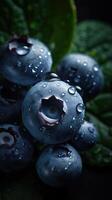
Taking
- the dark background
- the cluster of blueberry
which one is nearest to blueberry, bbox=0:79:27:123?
the cluster of blueberry

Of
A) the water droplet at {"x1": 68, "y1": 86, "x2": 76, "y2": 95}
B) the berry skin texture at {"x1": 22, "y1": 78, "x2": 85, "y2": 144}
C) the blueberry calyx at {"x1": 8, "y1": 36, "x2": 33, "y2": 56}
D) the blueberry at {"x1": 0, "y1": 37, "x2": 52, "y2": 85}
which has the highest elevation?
the blueberry calyx at {"x1": 8, "y1": 36, "x2": 33, "y2": 56}

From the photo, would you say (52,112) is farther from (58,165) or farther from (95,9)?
(95,9)

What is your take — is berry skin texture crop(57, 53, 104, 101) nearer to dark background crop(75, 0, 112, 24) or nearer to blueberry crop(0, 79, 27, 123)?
blueberry crop(0, 79, 27, 123)

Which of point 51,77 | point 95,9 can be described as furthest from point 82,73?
point 95,9

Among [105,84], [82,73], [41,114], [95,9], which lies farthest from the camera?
[95,9]

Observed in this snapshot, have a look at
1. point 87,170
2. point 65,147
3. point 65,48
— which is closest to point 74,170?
point 65,147

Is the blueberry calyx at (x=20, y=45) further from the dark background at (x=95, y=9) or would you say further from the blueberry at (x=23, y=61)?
the dark background at (x=95, y=9)
